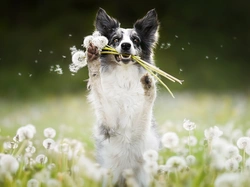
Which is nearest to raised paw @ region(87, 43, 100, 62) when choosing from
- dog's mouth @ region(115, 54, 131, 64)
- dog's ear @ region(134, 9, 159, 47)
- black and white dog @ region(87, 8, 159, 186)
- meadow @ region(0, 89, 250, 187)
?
black and white dog @ region(87, 8, 159, 186)

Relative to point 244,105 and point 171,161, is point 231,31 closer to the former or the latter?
point 244,105

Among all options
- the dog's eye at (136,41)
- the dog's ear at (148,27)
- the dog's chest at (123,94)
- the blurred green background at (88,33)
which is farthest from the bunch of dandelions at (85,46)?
the blurred green background at (88,33)

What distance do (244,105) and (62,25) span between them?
7.95 feet

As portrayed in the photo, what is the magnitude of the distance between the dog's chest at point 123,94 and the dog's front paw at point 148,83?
7.2 inches

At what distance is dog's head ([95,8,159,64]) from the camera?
3.09 metres

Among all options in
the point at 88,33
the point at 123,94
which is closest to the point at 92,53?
the point at 123,94

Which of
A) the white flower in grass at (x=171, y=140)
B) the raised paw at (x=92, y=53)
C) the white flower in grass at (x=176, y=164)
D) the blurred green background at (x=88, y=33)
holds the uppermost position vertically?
the blurred green background at (x=88, y=33)

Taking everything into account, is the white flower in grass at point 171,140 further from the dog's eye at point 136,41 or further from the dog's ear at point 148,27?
the dog's ear at point 148,27

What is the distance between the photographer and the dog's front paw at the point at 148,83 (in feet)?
8.87

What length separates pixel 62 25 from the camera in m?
6.37

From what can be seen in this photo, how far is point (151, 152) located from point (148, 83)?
1.41 ft

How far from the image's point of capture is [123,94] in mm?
3086

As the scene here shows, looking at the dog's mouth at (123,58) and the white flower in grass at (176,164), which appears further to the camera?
the dog's mouth at (123,58)

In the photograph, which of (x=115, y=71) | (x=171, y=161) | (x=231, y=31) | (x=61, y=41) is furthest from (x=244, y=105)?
(x=171, y=161)
